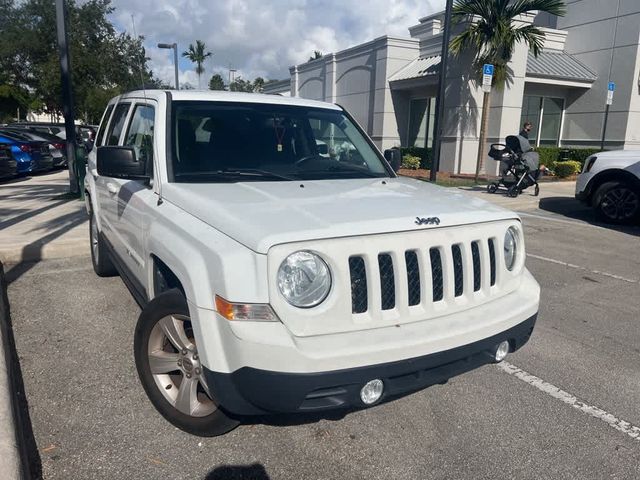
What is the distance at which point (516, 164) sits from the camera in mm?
12305

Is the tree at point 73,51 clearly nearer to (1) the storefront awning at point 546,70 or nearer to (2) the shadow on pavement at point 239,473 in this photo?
(1) the storefront awning at point 546,70

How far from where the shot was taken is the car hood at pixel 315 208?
247cm

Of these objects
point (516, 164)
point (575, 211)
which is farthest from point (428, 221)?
point (516, 164)

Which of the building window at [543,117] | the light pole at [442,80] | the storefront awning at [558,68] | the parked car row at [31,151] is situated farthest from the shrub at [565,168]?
the parked car row at [31,151]

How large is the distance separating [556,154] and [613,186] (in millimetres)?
8996

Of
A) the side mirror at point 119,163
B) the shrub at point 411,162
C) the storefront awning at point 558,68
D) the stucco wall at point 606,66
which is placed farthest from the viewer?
the stucco wall at point 606,66

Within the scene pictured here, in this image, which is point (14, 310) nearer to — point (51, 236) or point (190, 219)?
point (51, 236)

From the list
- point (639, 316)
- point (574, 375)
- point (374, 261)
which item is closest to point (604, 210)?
point (639, 316)

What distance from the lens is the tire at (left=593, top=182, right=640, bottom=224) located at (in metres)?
9.67

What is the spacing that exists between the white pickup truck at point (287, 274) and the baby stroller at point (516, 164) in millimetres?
9240

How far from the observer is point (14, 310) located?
4.85m

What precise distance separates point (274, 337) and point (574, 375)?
262cm

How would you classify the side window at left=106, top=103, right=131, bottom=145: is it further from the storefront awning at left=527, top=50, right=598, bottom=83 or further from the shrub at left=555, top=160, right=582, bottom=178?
the storefront awning at left=527, top=50, right=598, bottom=83

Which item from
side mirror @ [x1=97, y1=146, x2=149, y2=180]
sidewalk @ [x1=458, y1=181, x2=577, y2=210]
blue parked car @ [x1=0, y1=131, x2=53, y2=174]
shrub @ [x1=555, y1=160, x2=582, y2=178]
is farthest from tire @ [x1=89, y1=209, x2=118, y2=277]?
shrub @ [x1=555, y1=160, x2=582, y2=178]
